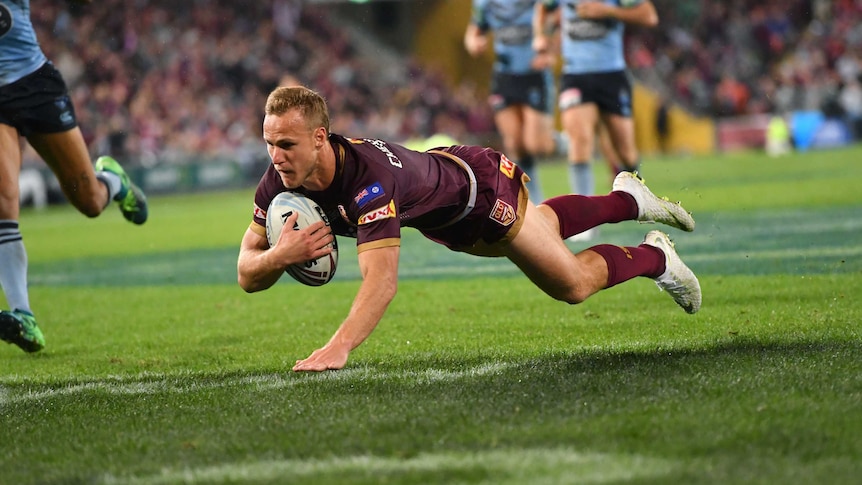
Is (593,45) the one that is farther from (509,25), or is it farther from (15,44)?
(15,44)

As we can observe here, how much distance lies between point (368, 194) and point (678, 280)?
182 centimetres

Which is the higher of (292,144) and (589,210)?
(292,144)

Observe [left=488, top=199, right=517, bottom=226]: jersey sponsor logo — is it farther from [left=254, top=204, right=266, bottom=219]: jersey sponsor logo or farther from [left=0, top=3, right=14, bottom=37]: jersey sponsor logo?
[left=0, top=3, right=14, bottom=37]: jersey sponsor logo

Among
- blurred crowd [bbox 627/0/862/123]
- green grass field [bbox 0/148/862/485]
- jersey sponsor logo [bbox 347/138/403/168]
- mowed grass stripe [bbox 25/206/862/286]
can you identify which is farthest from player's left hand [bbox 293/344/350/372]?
blurred crowd [bbox 627/0/862/123]

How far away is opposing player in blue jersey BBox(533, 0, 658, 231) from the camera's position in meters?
10.5

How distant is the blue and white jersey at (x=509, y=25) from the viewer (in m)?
12.5

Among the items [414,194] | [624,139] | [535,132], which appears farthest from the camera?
[535,132]

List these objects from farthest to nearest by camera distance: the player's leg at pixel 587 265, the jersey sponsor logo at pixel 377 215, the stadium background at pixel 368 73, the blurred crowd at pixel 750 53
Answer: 1. the blurred crowd at pixel 750 53
2. the stadium background at pixel 368 73
3. the player's leg at pixel 587 265
4. the jersey sponsor logo at pixel 377 215

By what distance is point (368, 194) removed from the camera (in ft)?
15.0

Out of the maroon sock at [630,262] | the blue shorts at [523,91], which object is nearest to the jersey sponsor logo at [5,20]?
the maroon sock at [630,262]

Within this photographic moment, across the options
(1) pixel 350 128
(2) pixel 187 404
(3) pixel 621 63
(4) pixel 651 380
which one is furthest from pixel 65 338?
(1) pixel 350 128

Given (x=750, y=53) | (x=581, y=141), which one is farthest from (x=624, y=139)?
(x=750, y=53)

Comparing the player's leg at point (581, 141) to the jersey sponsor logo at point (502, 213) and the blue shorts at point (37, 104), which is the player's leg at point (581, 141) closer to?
the blue shorts at point (37, 104)

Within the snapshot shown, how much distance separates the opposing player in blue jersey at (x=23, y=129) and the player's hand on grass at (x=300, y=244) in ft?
6.27
